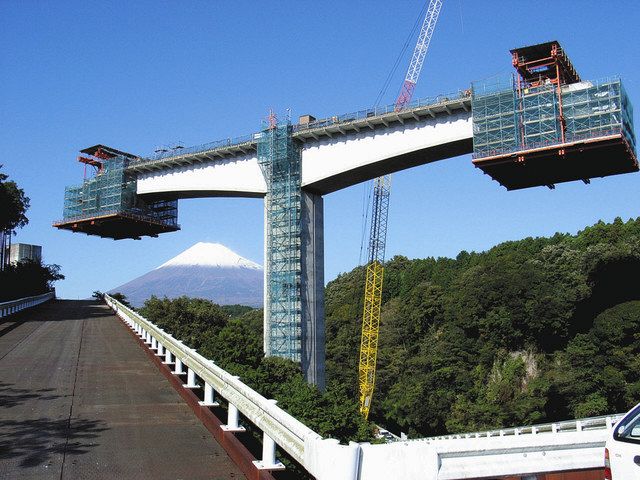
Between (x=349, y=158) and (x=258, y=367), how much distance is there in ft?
67.2

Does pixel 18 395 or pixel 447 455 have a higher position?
pixel 447 455

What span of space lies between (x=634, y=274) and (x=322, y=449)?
77.6 m

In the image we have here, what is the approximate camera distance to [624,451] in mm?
6531

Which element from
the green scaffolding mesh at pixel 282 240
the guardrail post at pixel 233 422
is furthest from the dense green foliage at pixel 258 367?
the guardrail post at pixel 233 422

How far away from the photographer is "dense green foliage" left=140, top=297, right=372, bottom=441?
73.3 feet

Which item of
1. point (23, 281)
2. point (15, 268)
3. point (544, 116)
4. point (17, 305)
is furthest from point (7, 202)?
point (544, 116)

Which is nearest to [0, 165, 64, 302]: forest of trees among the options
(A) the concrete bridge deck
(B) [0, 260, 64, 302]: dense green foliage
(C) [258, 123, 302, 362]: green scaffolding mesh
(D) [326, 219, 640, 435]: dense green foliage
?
(B) [0, 260, 64, 302]: dense green foliage

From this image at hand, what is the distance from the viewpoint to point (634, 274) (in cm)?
7419

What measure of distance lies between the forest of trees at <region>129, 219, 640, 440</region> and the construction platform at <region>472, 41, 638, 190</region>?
2082 cm

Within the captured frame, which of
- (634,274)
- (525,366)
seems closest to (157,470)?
(525,366)

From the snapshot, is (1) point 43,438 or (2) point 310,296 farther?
(2) point 310,296

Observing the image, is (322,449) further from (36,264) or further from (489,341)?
(36,264)

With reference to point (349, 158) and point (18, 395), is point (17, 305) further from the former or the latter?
point (18, 395)

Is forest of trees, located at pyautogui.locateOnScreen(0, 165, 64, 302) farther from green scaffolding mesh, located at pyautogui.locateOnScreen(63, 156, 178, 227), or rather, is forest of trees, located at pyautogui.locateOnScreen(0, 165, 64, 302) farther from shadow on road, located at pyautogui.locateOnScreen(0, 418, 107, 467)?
shadow on road, located at pyautogui.locateOnScreen(0, 418, 107, 467)
